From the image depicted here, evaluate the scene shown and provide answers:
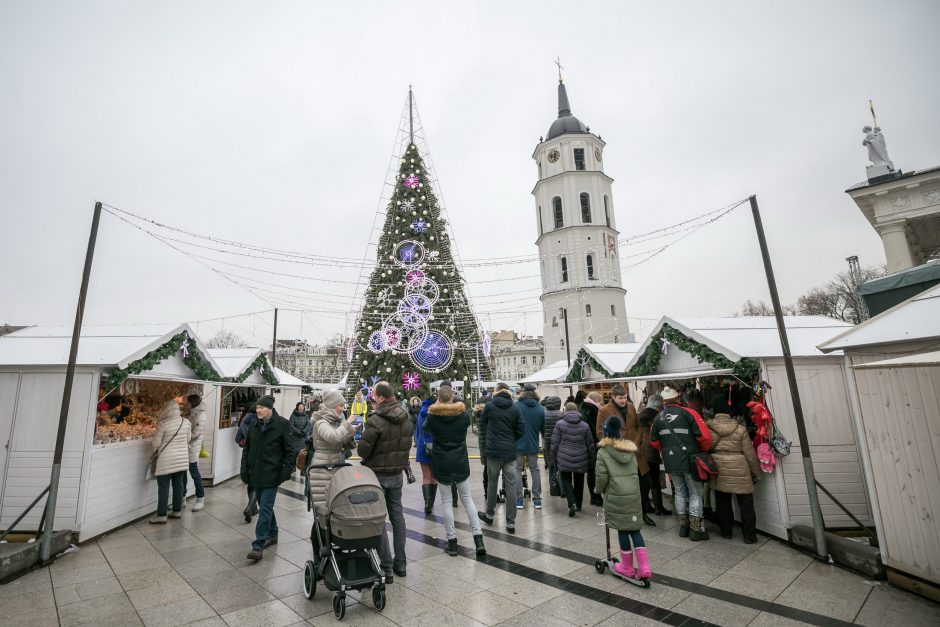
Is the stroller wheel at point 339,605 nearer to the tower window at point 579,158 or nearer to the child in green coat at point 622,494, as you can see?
the child in green coat at point 622,494

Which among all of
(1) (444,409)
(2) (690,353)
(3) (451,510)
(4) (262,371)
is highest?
(4) (262,371)

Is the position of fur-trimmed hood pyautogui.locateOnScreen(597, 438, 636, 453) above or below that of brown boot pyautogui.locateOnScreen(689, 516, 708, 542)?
above

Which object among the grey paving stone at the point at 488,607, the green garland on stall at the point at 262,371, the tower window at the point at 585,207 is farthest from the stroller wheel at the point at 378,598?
the tower window at the point at 585,207

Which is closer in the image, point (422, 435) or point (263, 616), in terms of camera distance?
point (263, 616)

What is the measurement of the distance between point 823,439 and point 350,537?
19.6ft

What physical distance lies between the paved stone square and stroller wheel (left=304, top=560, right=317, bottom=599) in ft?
0.25

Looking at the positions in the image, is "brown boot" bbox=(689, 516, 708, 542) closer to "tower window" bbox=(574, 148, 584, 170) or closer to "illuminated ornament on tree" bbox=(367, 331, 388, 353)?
"illuminated ornament on tree" bbox=(367, 331, 388, 353)

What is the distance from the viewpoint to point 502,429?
6000 mm

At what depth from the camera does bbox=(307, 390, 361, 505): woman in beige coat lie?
4278 mm

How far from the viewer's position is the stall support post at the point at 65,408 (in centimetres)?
496

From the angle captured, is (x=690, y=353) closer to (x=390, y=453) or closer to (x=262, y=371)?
(x=390, y=453)

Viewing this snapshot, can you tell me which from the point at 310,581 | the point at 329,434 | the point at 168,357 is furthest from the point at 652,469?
Result: the point at 168,357

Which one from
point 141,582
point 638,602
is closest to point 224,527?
point 141,582

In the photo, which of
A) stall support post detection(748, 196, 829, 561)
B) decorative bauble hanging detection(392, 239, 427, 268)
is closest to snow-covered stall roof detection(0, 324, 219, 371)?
stall support post detection(748, 196, 829, 561)
